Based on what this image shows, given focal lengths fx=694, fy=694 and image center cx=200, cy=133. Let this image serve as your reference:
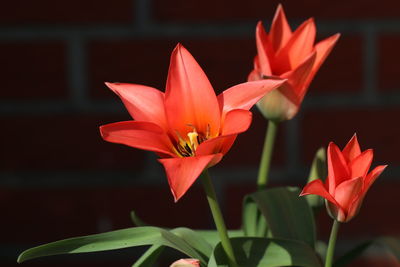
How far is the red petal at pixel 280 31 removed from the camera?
50cm

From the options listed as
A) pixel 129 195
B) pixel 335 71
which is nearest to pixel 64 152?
pixel 129 195

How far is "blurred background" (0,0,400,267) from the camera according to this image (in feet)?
2.86

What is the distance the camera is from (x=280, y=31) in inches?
19.6

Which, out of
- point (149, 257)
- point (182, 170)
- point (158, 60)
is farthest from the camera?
point (158, 60)

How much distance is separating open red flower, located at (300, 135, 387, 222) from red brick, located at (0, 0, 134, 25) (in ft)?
1.76

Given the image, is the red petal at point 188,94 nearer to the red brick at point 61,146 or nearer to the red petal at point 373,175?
the red petal at point 373,175

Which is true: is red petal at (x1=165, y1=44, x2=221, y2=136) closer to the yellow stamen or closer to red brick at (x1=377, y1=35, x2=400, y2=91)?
the yellow stamen

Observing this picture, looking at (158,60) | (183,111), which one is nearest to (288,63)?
(183,111)

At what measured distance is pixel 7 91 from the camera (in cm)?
88

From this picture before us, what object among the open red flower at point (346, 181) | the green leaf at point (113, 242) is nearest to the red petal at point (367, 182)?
the open red flower at point (346, 181)

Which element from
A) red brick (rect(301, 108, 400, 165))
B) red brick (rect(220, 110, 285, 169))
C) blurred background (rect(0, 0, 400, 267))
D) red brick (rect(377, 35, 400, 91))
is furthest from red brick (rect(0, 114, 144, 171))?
red brick (rect(377, 35, 400, 91))

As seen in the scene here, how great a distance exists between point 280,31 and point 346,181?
161 mm

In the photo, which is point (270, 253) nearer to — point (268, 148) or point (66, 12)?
point (268, 148)

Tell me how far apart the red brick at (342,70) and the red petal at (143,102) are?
0.52 metres
